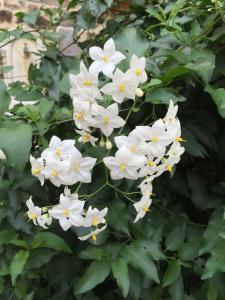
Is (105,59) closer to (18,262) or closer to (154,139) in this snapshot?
(154,139)

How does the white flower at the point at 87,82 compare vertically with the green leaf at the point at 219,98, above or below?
above

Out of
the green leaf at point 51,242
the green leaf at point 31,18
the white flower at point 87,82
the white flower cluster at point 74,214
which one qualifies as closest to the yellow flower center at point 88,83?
the white flower at point 87,82

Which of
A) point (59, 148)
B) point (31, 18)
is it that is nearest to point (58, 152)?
point (59, 148)

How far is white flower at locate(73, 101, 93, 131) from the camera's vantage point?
961mm

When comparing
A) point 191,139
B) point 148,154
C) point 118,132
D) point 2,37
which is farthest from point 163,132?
point 2,37

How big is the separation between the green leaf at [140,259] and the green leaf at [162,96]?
320mm

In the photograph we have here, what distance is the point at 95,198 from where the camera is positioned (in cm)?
112

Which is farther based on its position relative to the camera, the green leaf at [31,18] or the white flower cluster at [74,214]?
the green leaf at [31,18]

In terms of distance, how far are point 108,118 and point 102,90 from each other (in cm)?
6

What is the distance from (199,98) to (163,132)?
1.24ft

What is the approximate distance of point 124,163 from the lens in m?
0.95

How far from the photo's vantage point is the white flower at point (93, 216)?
999 mm

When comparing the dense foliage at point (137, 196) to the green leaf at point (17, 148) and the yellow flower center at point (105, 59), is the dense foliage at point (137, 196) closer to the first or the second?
the green leaf at point (17, 148)

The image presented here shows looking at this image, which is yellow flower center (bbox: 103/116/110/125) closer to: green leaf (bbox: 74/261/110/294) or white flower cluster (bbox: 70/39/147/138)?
white flower cluster (bbox: 70/39/147/138)
